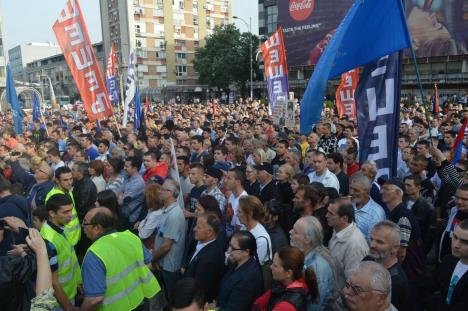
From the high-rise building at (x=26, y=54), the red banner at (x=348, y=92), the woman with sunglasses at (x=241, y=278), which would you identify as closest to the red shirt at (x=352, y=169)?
the woman with sunglasses at (x=241, y=278)

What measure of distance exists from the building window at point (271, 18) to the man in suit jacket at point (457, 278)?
59004mm

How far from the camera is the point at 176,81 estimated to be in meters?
66.7

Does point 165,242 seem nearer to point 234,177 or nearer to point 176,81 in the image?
point 234,177

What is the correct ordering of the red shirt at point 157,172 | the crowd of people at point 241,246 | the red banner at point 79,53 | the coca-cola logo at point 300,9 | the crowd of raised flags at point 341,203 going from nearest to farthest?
the crowd of people at point 241,246
the crowd of raised flags at point 341,203
the red shirt at point 157,172
the red banner at point 79,53
the coca-cola logo at point 300,9

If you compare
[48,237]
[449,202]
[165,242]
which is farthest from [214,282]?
[449,202]

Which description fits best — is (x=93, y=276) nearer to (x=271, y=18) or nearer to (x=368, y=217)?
(x=368, y=217)

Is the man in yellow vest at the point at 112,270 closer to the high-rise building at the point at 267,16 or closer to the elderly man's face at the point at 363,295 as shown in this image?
the elderly man's face at the point at 363,295

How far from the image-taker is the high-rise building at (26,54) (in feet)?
371

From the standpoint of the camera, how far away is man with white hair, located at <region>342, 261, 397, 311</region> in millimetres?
2334

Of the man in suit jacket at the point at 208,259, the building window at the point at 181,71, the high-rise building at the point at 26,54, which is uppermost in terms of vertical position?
the high-rise building at the point at 26,54

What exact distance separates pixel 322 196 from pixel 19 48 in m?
130

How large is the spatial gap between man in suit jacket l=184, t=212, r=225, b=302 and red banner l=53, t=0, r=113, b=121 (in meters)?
6.52

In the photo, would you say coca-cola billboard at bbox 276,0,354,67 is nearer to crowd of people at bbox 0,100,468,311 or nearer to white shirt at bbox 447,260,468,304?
crowd of people at bbox 0,100,468,311

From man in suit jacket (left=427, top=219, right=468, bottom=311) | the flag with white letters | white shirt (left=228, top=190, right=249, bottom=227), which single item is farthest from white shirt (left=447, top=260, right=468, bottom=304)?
white shirt (left=228, top=190, right=249, bottom=227)
